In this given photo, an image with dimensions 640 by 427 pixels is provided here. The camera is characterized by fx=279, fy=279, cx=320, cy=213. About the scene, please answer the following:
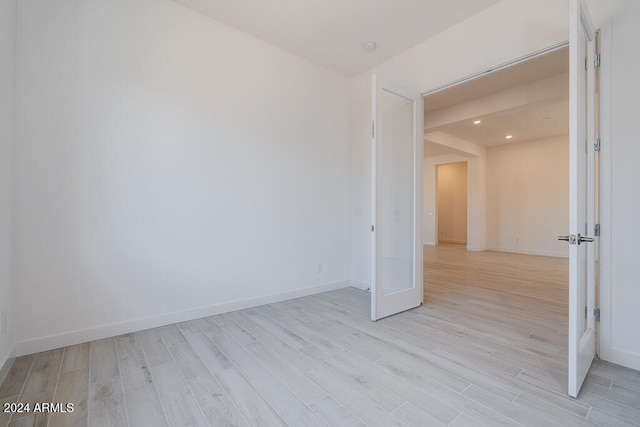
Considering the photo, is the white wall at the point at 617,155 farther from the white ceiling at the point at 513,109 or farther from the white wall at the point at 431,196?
the white wall at the point at 431,196

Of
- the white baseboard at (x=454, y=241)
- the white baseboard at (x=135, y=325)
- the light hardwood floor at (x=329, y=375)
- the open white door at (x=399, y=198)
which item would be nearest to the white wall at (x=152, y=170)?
the white baseboard at (x=135, y=325)

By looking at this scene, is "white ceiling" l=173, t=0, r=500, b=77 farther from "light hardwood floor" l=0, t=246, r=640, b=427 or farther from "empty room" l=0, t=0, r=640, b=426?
"light hardwood floor" l=0, t=246, r=640, b=427

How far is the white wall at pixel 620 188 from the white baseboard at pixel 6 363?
413cm

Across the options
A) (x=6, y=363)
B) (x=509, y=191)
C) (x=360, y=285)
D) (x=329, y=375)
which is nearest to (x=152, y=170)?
(x=6, y=363)

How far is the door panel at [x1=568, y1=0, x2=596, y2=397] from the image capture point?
1607mm

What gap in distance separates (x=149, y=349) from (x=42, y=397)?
0.64m

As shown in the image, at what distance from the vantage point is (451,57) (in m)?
2.96

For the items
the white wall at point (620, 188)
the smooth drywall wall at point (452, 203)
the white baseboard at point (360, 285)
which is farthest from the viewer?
the smooth drywall wall at point (452, 203)

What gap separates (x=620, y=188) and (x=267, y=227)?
3.09m

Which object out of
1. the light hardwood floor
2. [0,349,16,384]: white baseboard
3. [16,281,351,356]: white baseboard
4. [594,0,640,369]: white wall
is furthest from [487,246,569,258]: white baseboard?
[0,349,16,384]: white baseboard

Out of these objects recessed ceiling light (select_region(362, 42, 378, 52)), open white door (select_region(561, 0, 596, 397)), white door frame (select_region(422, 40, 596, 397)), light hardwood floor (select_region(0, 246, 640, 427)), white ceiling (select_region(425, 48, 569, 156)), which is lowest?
light hardwood floor (select_region(0, 246, 640, 427))

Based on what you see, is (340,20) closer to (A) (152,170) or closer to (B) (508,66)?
(B) (508,66)

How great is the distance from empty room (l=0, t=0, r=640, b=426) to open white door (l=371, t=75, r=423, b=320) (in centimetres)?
3

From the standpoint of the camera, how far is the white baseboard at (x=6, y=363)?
178 centimetres
